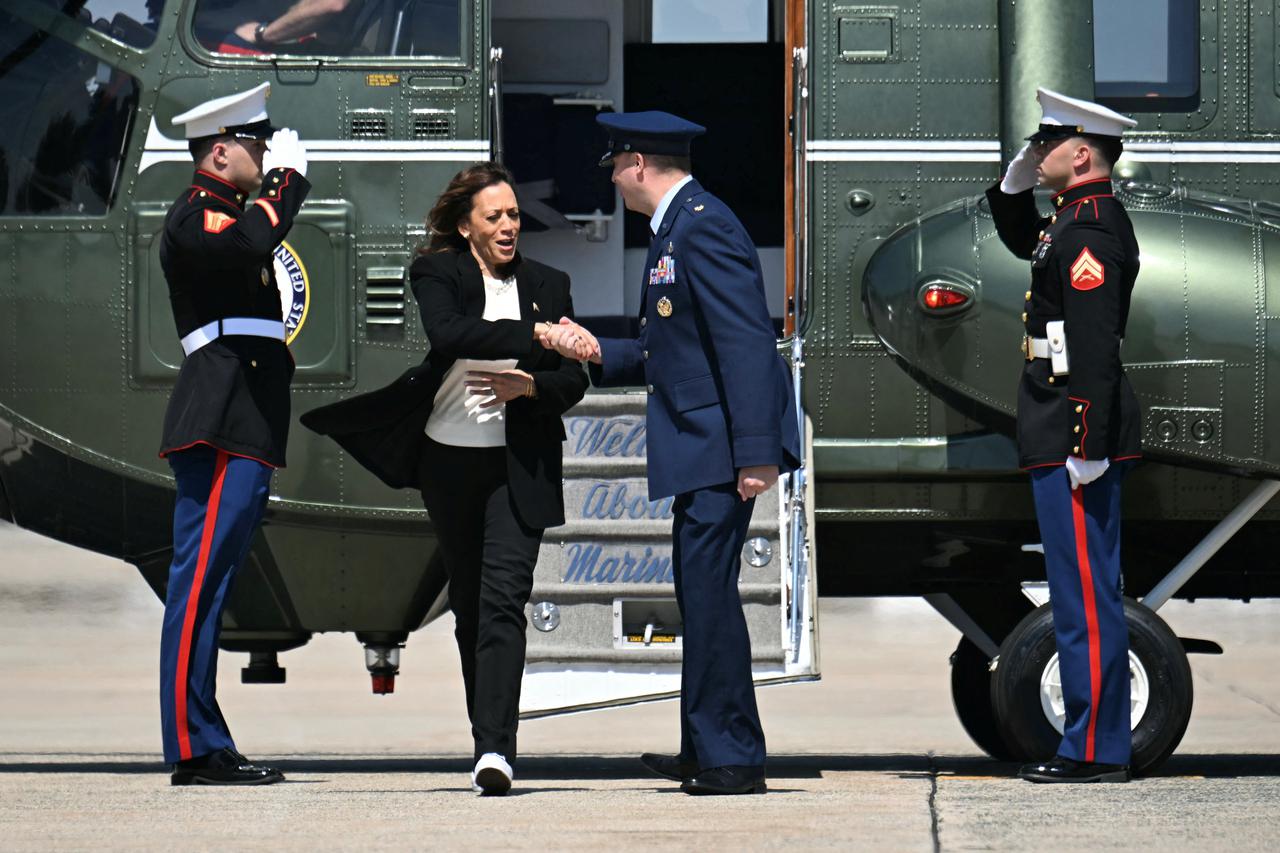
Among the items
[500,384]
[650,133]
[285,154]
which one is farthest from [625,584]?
[285,154]

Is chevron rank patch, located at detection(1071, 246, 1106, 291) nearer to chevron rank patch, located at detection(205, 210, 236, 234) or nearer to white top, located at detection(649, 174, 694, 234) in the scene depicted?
white top, located at detection(649, 174, 694, 234)

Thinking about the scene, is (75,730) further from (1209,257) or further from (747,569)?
(1209,257)

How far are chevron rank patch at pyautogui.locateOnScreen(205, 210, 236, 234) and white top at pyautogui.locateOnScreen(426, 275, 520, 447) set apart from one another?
70 cm

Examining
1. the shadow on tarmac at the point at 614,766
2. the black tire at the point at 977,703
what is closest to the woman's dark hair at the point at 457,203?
the shadow on tarmac at the point at 614,766

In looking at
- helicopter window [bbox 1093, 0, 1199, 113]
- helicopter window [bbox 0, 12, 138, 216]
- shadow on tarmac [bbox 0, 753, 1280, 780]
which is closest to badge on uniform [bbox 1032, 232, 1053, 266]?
helicopter window [bbox 1093, 0, 1199, 113]

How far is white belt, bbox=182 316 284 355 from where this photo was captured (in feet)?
18.6

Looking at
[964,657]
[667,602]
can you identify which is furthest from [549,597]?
[964,657]

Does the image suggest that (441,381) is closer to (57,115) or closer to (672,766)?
(672,766)

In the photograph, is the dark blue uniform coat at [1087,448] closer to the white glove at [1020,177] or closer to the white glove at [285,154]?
the white glove at [1020,177]

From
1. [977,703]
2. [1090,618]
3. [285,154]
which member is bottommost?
[977,703]

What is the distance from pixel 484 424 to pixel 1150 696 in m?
2.21

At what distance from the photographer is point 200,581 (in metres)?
5.59

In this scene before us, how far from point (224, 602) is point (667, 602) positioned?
139 cm

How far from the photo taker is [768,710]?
1252cm
